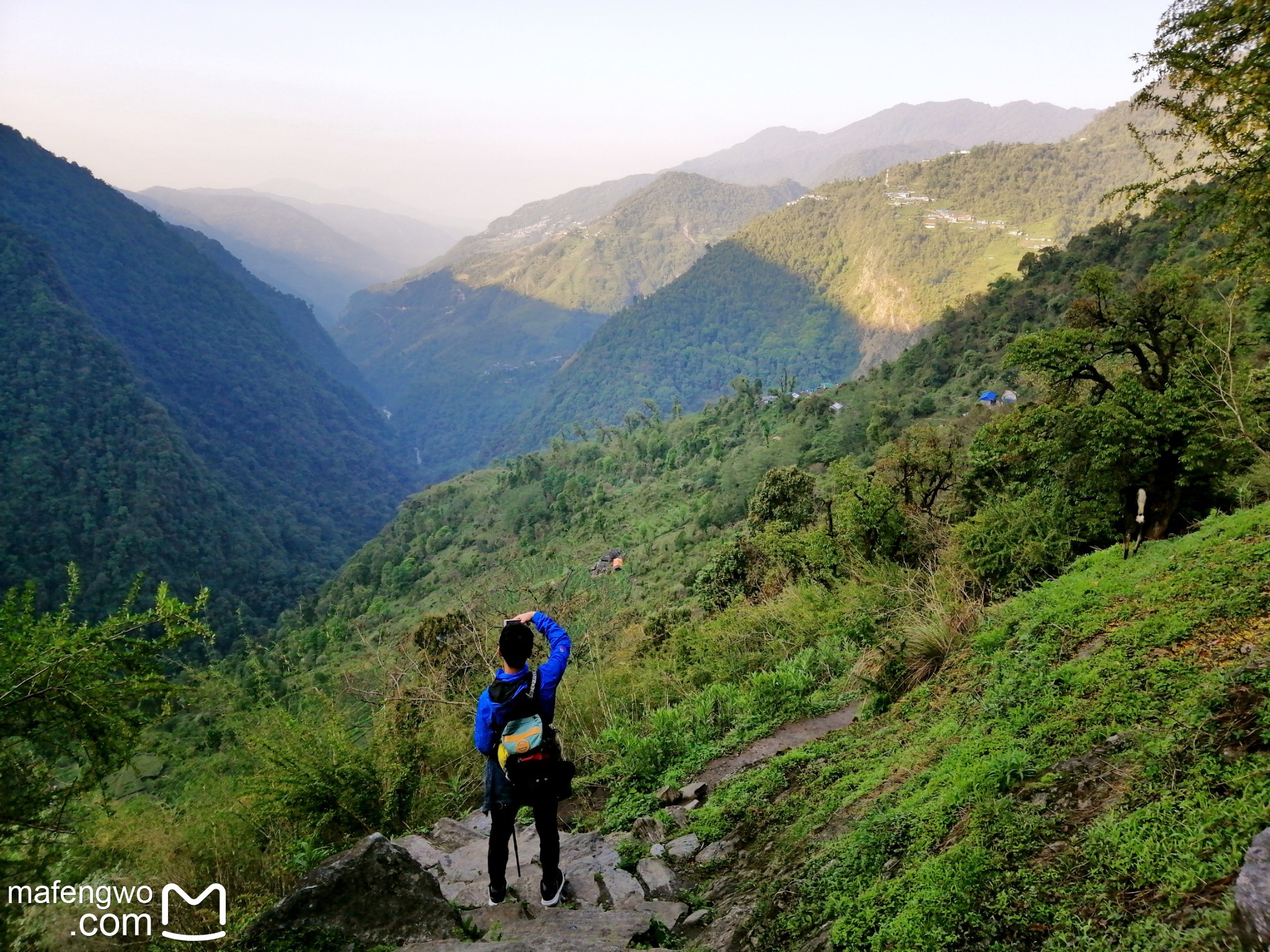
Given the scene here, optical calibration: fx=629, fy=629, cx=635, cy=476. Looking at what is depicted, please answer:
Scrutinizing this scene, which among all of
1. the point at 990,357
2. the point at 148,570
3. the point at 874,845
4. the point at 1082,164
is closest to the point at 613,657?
the point at 874,845

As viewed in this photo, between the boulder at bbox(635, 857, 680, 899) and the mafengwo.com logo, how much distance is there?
2290 millimetres

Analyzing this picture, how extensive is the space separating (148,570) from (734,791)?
71.8 meters

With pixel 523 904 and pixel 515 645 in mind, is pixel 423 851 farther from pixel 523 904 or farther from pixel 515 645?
pixel 515 645

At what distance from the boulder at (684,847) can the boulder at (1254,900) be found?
306cm

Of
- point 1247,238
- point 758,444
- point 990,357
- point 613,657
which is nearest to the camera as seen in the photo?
point 1247,238

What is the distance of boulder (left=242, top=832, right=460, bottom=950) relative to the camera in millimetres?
3168

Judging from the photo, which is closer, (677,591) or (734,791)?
(734,791)

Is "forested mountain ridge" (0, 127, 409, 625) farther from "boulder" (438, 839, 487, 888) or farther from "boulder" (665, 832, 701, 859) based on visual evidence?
"boulder" (665, 832, 701, 859)

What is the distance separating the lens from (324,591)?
2724 inches

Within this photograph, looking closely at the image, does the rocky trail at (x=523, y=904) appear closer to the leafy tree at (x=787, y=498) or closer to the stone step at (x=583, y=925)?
the stone step at (x=583, y=925)

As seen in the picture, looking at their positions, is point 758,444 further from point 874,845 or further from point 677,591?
point 874,845

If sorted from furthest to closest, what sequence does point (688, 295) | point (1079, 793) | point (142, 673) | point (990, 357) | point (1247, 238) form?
point (688, 295), point (990, 357), point (1247, 238), point (142, 673), point (1079, 793)

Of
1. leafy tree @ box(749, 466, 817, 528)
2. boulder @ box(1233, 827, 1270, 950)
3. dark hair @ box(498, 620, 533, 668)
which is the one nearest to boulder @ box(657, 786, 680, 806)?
dark hair @ box(498, 620, 533, 668)

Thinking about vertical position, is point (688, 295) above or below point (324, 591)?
above
